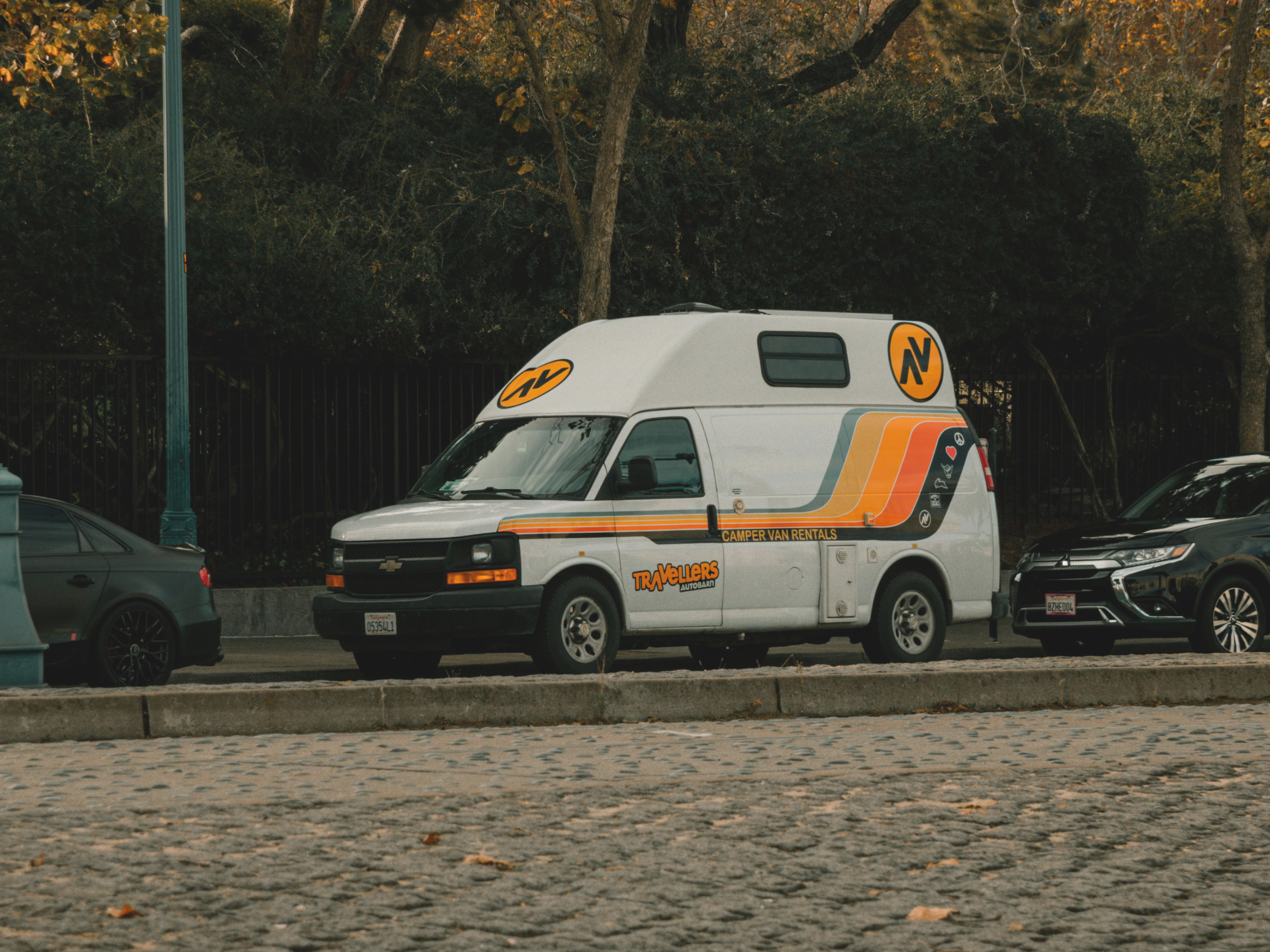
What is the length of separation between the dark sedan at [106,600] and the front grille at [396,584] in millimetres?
1175

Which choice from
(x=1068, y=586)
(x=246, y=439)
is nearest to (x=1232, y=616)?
(x=1068, y=586)

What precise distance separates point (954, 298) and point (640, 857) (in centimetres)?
1481

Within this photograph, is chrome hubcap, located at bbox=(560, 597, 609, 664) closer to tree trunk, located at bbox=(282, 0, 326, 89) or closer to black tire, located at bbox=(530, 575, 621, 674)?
black tire, located at bbox=(530, 575, 621, 674)

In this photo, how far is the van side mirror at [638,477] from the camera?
1084 centimetres

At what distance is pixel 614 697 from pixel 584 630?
1.54m

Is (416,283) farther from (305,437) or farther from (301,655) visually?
(301,655)

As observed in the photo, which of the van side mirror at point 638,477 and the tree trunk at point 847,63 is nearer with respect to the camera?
the van side mirror at point 638,477

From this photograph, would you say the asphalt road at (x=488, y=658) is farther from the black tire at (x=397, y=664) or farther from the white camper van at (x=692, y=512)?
the white camper van at (x=692, y=512)

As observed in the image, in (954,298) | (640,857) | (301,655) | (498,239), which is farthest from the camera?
(954,298)

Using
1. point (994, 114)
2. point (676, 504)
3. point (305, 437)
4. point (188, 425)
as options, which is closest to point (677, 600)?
point (676, 504)

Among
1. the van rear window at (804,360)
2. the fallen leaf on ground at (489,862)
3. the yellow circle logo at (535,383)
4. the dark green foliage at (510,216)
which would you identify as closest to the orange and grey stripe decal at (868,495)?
the van rear window at (804,360)

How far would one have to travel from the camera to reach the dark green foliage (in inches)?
627

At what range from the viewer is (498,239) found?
1794cm

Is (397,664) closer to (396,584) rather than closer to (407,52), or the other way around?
(396,584)
